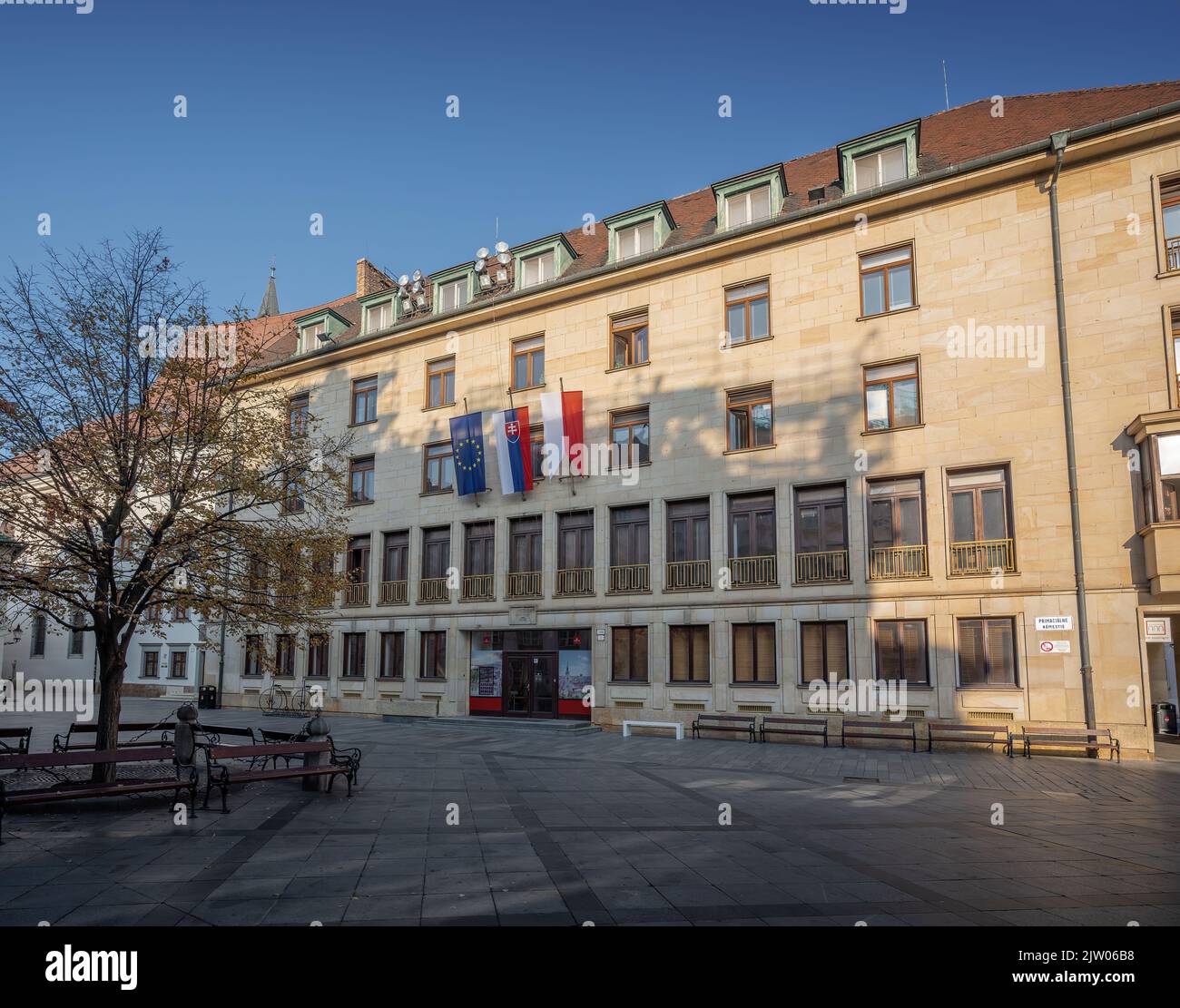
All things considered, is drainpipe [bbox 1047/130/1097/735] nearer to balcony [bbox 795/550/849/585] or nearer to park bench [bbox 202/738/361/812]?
balcony [bbox 795/550/849/585]

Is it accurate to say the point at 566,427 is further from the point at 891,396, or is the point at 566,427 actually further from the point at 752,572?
the point at 891,396

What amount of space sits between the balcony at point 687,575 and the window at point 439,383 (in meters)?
11.9

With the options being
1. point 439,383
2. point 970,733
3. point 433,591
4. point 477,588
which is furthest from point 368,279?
point 970,733

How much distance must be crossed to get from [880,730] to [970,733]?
2271mm

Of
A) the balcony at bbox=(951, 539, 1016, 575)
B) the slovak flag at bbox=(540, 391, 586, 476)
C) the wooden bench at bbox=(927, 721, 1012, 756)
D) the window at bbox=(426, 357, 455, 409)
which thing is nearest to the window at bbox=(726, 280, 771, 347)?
the slovak flag at bbox=(540, 391, 586, 476)

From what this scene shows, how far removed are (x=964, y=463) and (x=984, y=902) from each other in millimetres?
16449

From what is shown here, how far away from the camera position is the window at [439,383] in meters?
32.4

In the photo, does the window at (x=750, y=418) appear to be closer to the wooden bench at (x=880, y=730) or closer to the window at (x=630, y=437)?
the window at (x=630, y=437)

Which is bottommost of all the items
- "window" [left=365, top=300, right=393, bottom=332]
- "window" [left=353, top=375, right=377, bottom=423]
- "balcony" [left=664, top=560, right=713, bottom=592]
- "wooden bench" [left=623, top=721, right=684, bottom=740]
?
"wooden bench" [left=623, top=721, right=684, bottom=740]

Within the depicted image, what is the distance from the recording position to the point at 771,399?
81.7ft

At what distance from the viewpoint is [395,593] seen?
3234 centimetres

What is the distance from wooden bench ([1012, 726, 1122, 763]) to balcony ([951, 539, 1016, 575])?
13.5 feet

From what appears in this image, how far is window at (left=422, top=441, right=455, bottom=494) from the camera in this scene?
105 feet

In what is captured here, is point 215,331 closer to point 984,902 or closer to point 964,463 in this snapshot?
point 984,902
